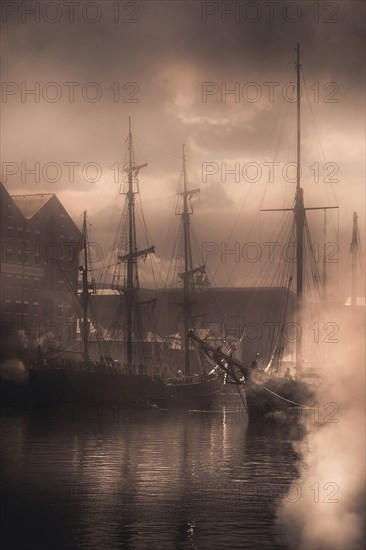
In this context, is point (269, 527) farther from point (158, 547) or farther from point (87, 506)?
point (87, 506)

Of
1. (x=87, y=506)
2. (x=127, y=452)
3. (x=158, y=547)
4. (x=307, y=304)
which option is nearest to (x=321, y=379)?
(x=307, y=304)

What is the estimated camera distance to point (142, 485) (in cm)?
4081

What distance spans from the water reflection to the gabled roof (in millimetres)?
→ 51079

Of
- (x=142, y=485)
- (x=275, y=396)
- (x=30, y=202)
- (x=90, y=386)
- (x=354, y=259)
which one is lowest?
(x=142, y=485)

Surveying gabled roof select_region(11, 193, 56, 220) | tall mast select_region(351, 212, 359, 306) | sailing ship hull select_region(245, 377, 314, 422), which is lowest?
sailing ship hull select_region(245, 377, 314, 422)

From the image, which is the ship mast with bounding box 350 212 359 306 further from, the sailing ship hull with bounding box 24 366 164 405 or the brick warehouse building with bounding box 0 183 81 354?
the brick warehouse building with bounding box 0 183 81 354

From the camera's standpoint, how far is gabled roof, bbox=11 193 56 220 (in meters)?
117

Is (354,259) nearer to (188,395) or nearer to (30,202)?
(188,395)

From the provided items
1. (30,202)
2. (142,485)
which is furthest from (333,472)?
(30,202)

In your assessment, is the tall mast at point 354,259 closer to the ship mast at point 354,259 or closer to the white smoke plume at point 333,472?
the ship mast at point 354,259

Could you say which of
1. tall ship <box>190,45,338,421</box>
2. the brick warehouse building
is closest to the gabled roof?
the brick warehouse building

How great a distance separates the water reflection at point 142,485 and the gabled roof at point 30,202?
51.1m

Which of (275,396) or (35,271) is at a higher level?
(35,271)

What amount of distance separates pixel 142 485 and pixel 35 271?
77010 mm
